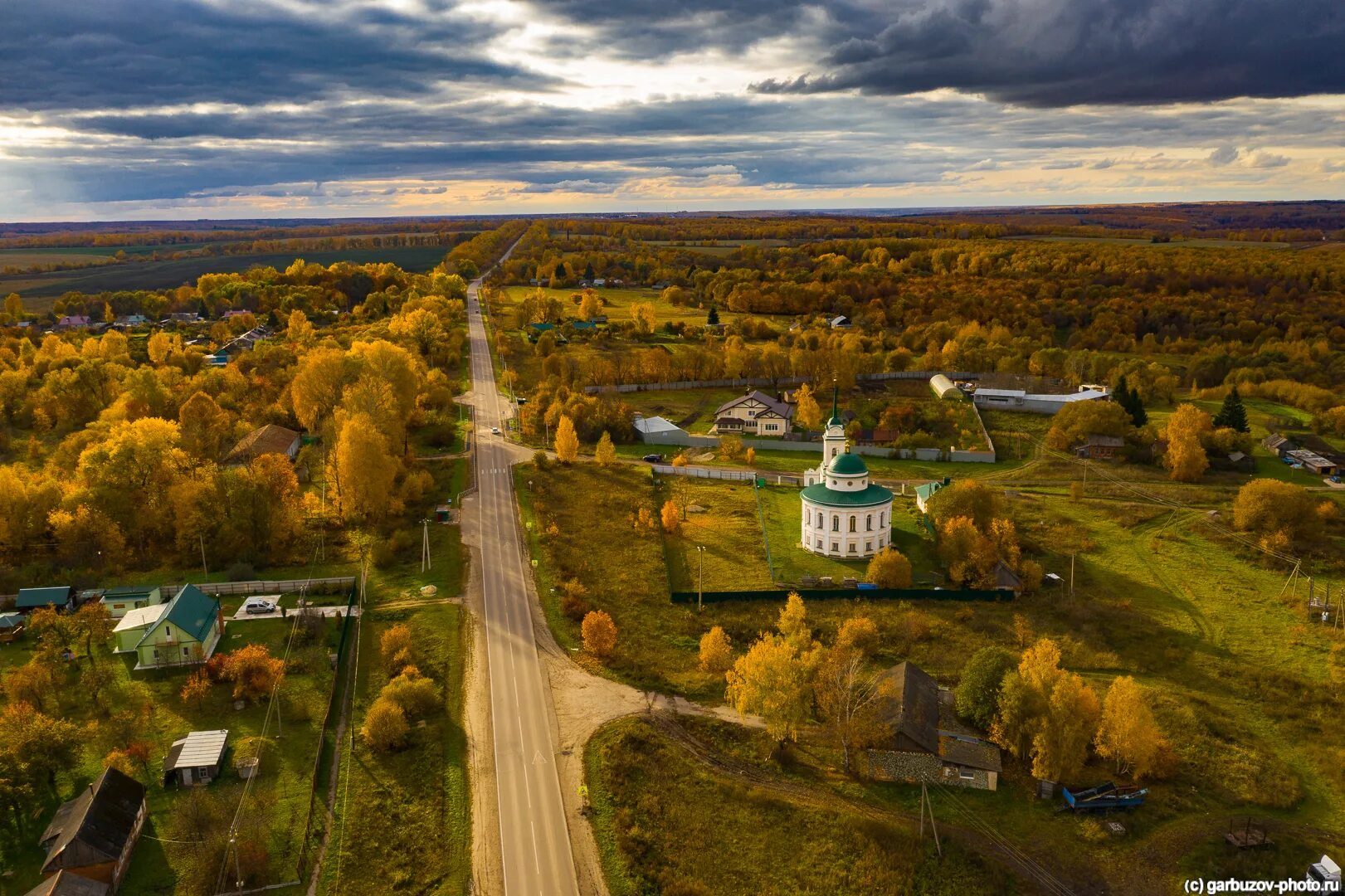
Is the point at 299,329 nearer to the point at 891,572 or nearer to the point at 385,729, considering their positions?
the point at 385,729

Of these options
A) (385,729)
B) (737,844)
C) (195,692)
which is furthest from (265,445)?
(737,844)

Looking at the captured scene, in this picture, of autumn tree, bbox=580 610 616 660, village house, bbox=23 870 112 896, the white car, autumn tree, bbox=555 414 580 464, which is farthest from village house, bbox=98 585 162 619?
autumn tree, bbox=555 414 580 464

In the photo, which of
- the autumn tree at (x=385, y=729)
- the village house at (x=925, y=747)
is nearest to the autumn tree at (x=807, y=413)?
the village house at (x=925, y=747)

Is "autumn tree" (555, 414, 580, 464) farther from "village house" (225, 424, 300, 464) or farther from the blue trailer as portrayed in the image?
the blue trailer

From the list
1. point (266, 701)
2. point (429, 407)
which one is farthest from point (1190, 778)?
point (429, 407)

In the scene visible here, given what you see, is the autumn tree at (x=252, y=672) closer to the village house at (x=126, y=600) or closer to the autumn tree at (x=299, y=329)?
the village house at (x=126, y=600)

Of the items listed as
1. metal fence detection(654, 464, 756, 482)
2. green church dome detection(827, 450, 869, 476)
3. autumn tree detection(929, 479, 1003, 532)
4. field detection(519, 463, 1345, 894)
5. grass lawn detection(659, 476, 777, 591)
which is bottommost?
field detection(519, 463, 1345, 894)

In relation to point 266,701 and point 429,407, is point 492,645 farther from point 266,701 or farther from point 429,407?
point 429,407
